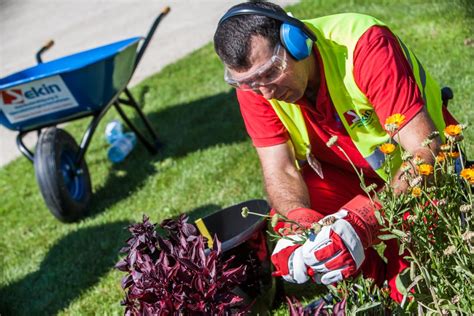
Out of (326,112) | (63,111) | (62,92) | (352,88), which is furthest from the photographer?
(63,111)

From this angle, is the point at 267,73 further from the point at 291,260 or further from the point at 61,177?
the point at 61,177

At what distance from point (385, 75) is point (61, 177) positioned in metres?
2.66

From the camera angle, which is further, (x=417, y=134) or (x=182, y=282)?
(x=417, y=134)

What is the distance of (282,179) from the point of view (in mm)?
2979

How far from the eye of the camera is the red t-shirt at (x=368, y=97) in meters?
2.55

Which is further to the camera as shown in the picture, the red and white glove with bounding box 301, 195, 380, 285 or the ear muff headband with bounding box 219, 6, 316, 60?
the ear muff headband with bounding box 219, 6, 316, 60

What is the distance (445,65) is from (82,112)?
2.56 metres

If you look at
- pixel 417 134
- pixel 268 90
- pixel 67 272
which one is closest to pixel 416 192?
pixel 417 134

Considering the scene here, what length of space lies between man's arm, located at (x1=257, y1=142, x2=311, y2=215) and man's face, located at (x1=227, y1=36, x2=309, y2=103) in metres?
0.37

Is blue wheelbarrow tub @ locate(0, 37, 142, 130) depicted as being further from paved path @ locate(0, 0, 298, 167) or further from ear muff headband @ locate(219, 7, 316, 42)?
ear muff headband @ locate(219, 7, 316, 42)

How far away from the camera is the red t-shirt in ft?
8.38

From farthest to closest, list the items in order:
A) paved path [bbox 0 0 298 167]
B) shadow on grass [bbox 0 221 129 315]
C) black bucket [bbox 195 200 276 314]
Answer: paved path [bbox 0 0 298 167] → shadow on grass [bbox 0 221 129 315] → black bucket [bbox 195 200 276 314]

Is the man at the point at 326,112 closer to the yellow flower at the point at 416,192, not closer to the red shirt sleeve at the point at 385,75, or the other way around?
the red shirt sleeve at the point at 385,75

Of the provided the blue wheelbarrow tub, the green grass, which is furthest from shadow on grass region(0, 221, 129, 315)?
the blue wheelbarrow tub
